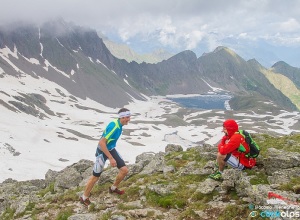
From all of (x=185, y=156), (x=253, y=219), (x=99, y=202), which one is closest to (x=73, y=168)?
(x=185, y=156)

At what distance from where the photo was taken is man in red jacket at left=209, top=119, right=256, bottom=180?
14.9 metres

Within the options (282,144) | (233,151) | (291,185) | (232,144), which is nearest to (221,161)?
(233,151)

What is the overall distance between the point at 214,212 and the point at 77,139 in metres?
136

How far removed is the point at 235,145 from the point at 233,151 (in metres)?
0.56

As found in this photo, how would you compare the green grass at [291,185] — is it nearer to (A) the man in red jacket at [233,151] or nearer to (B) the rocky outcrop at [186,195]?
(B) the rocky outcrop at [186,195]

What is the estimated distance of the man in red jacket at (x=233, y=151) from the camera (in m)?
14.9

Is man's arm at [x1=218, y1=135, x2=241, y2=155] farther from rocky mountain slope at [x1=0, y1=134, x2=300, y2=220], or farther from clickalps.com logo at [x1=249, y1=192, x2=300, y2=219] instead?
clickalps.com logo at [x1=249, y1=192, x2=300, y2=219]

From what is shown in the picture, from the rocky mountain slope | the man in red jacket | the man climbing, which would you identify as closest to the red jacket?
the man in red jacket

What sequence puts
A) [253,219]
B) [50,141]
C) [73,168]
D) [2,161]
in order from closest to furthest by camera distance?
[253,219]
[73,168]
[2,161]
[50,141]

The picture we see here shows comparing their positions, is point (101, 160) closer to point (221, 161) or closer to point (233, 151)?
point (221, 161)

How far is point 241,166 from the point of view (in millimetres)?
15609

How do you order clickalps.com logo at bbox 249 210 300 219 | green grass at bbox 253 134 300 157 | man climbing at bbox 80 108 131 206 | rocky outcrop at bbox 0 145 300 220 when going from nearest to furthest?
clickalps.com logo at bbox 249 210 300 219
rocky outcrop at bbox 0 145 300 220
man climbing at bbox 80 108 131 206
green grass at bbox 253 134 300 157

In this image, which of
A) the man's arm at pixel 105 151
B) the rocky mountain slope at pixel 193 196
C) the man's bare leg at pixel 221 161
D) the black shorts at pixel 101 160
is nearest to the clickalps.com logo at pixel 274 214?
the rocky mountain slope at pixel 193 196

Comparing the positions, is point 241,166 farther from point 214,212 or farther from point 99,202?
point 99,202
